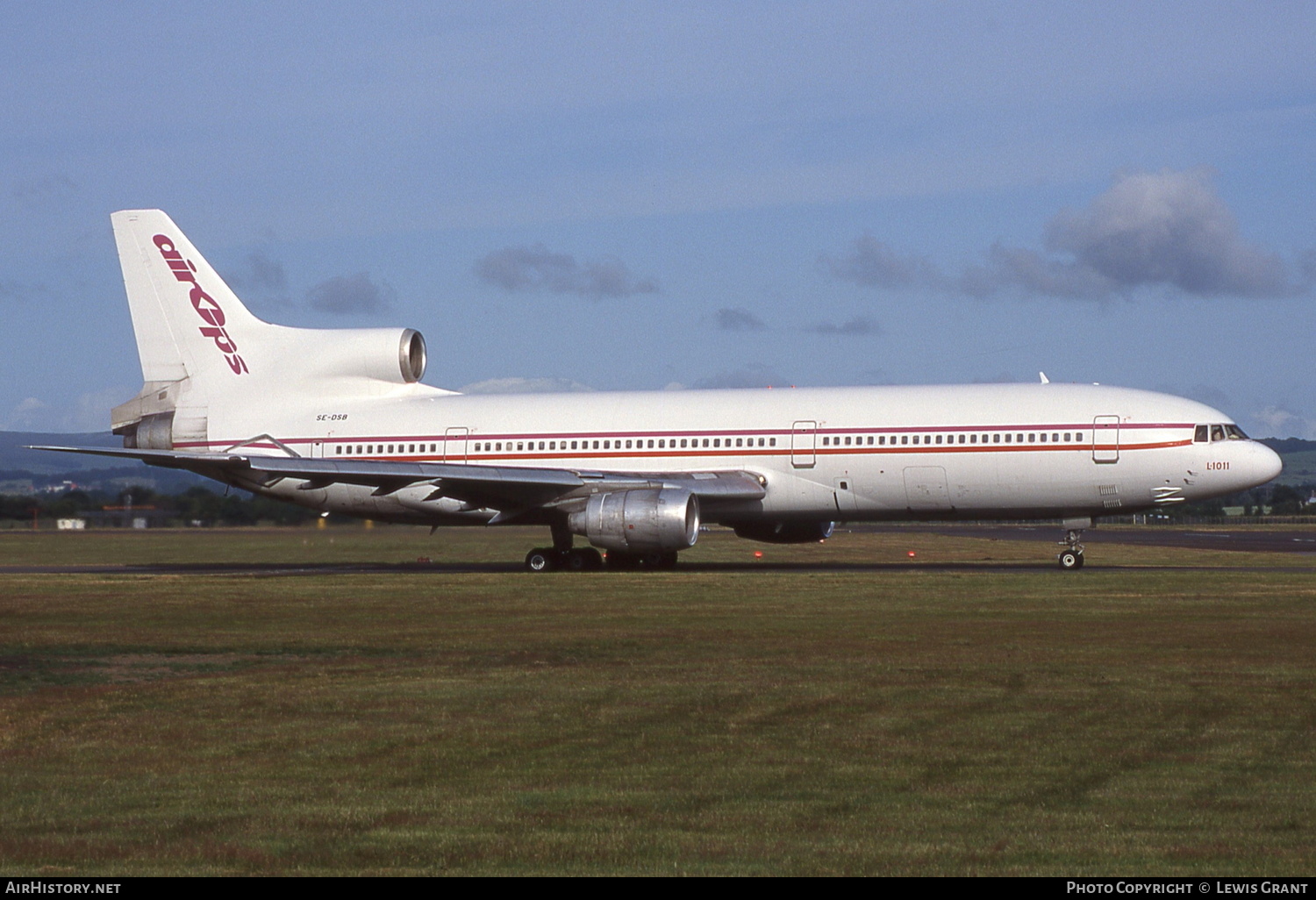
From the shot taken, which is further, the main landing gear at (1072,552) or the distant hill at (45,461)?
the distant hill at (45,461)

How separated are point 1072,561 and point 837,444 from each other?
5766mm

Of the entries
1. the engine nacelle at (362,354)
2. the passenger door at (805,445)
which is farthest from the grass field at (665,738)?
the engine nacelle at (362,354)

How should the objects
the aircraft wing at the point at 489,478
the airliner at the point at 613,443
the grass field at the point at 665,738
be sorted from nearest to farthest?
the grass field at the point at 665,738 < the airliner at the point at 613,443 < the aircraft wing at the point at 489,478

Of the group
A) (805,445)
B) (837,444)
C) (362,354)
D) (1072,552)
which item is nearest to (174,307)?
(362,354)

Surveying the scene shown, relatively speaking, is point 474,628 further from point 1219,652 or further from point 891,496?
point 891,496

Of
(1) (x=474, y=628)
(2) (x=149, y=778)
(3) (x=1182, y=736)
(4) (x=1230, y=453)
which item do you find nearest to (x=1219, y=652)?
(3) (x=1182, y=736)

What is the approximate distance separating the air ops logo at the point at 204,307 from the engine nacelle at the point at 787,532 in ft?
47.0

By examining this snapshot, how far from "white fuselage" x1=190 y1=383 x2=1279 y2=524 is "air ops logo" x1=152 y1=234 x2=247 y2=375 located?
1.93 m

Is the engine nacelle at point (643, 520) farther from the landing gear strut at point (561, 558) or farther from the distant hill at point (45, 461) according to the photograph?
the distant hill at point (45, 461)

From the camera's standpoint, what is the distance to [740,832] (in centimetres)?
788

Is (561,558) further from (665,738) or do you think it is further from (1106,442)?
(665,738)

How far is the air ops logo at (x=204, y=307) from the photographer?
39531 mm

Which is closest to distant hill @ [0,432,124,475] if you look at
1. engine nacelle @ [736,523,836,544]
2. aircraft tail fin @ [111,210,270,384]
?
aircraft tail fin @ [111,210,270,384]

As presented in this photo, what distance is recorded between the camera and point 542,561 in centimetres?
3466
